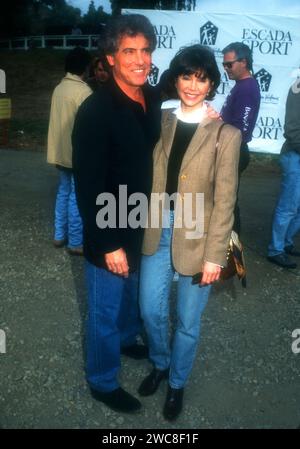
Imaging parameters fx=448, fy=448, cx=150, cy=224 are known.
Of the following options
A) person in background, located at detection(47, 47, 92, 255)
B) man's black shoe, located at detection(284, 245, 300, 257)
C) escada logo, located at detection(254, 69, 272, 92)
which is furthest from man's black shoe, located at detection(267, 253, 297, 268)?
escada logo, located at detection(254, 69, 272, 92)

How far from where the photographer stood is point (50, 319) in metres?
3.55

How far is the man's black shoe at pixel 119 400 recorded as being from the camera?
264 centimetres

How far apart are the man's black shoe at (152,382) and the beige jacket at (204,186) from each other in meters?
0.87

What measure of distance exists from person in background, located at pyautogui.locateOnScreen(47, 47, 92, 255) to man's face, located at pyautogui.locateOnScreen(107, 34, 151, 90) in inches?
86.0

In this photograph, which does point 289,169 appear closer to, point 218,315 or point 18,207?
point 218,315

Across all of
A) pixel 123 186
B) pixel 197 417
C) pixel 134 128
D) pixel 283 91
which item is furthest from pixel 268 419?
pixel 283 91

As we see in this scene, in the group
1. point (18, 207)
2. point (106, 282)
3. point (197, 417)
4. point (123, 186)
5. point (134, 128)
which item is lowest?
point (18, 207)

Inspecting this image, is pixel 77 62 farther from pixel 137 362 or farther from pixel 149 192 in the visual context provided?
pixel 137 362

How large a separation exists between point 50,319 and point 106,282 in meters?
1.36

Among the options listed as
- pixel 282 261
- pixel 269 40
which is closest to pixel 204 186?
pixel 282 261

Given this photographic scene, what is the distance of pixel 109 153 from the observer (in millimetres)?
2170

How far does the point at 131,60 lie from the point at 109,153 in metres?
0.47

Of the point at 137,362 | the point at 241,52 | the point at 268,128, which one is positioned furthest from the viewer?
the point at 268,128
